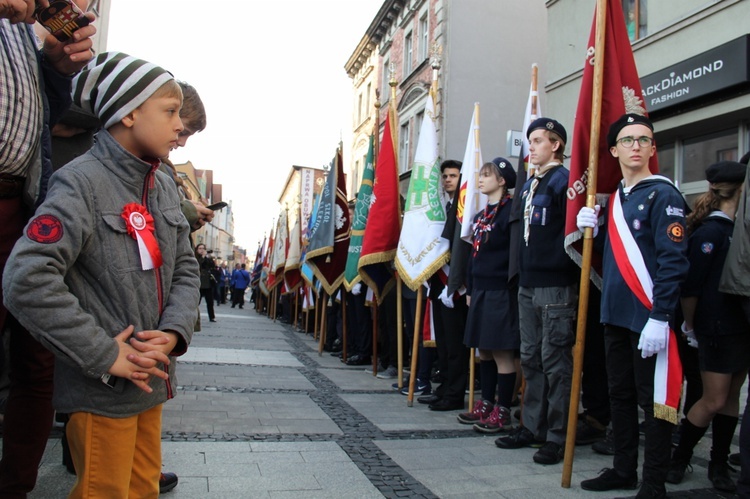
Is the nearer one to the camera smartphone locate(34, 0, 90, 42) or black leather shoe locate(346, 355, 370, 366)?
smartphone locate(34, 0, 90, 42)

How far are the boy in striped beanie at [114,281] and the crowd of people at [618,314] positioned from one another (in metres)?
2.40

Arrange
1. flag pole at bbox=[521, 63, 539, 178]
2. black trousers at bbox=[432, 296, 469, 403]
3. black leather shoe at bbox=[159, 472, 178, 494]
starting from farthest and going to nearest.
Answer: black trousers at bbox=[432, 296, 469, 403], flag pole at bbox=[521, 63, 539, 178], black leather shoe at bbox=[159, 472, 178, 494]

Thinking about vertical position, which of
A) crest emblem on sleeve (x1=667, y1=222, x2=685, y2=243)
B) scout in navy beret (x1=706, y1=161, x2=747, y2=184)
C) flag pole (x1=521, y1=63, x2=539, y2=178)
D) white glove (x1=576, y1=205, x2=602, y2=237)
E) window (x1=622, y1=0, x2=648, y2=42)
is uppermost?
window (x1=622, y1=0, x2=648, y2=42)

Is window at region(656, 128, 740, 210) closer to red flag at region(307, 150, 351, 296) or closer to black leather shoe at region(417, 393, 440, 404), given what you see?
red flag at region(307, 150, 351, 296)

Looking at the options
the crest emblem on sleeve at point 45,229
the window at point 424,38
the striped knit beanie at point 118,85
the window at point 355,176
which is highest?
the window at point 424,38

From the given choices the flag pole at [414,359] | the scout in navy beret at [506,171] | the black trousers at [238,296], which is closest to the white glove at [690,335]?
the scout in navy beret at [506,171]

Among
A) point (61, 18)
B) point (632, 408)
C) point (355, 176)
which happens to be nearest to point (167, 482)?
point (61, 18)

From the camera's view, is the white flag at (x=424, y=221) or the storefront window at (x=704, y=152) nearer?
the white flag at (x=424, y=221)

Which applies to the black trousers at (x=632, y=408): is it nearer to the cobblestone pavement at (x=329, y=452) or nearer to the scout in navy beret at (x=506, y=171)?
the cobblestone pavement at (x=329, y=452)

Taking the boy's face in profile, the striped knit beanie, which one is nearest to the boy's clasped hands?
the boy's face in profile

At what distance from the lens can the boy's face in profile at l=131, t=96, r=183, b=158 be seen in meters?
2.02

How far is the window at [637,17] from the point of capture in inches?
428

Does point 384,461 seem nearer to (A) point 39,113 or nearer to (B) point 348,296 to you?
(A) point 39,113

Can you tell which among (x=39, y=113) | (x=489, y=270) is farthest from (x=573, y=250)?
(x=39, y=113)
